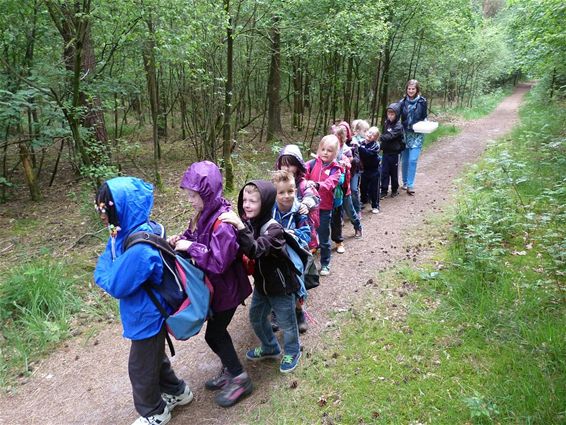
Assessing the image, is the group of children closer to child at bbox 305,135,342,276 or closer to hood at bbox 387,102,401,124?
child at bbox 305,135,342,276

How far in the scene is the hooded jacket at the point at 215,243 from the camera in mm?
2863

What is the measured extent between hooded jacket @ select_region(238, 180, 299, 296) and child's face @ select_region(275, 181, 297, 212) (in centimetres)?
36

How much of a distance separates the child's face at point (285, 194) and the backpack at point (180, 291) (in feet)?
2.90

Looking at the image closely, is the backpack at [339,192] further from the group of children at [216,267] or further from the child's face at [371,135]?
the child's face at [371,135]

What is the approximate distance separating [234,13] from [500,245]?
683 cm

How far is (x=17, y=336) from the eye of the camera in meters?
4.45

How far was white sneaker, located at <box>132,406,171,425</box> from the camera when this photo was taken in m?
3.06

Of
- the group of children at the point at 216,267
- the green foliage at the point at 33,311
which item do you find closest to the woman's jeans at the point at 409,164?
the group of children at the point at 216,267

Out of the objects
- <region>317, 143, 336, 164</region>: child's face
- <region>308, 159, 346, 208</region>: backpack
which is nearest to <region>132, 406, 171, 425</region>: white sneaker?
<region>308, 159, 346, 208</region>: backpack

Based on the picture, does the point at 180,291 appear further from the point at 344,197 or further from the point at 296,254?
the point at 344,197

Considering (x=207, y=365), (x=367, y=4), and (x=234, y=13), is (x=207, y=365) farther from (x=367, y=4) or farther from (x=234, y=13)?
(x=367, y=4)

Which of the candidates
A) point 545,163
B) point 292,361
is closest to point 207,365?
point 292,361

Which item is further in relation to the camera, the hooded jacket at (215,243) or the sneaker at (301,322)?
the sneaker at (301,322)

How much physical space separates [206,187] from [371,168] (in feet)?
16.1
